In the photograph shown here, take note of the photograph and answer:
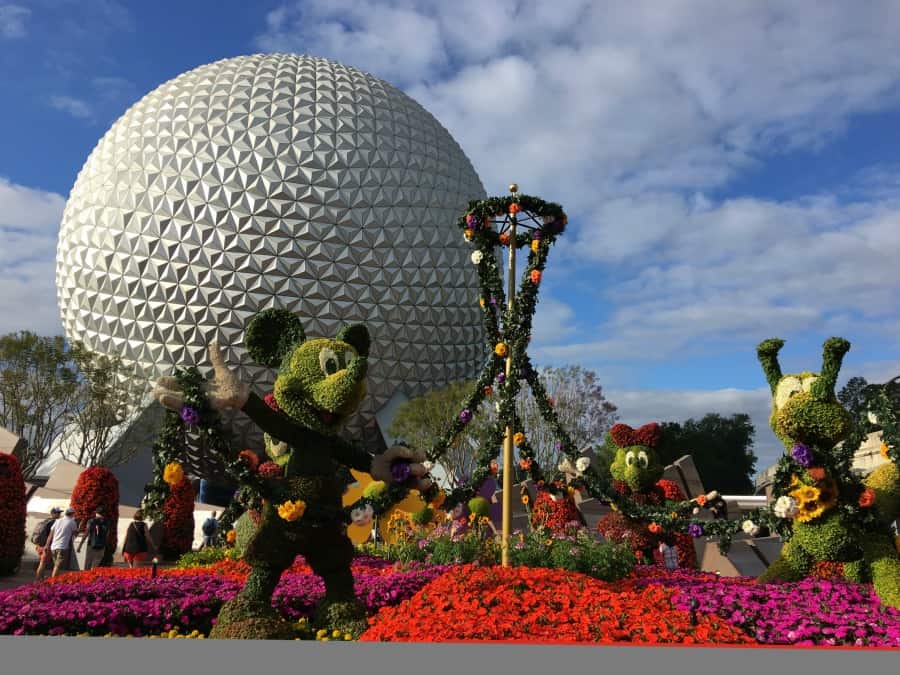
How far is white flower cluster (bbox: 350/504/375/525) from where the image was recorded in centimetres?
570

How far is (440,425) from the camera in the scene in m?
23.4

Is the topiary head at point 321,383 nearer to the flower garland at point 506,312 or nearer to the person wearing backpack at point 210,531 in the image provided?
the flower garland at point 506,312

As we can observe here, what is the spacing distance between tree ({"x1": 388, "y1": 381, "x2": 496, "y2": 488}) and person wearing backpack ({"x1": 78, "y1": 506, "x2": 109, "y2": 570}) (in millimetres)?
12164

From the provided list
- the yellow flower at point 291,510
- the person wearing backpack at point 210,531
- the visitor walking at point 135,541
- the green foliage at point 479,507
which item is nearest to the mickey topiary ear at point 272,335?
the yellow flower at point 291,510

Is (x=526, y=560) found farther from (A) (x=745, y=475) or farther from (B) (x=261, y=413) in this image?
(A) (x=745, y=475)

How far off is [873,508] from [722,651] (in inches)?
153

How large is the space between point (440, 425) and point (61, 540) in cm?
1413

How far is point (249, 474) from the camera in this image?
545cm

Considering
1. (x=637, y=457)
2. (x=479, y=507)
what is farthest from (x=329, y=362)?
(x=479, y=507)

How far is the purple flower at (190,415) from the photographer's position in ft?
17.3

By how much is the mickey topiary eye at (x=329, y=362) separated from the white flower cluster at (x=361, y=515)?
1.20 m

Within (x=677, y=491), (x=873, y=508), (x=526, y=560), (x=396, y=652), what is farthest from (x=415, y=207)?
(x=396, y=652)

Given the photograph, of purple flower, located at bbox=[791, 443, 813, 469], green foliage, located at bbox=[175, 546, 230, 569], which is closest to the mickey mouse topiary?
purple flower, located at bbox=[791, 443, 813, 469]

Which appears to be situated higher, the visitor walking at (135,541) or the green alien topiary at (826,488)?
the green alien topiary at (826,488)
